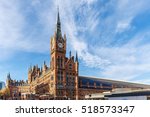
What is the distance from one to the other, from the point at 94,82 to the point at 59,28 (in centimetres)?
2706

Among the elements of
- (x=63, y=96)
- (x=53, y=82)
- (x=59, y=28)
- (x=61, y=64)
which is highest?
(x=59, y=28)

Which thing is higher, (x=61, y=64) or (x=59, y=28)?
(x=59, y=28)

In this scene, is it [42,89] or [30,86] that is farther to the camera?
[30,86]

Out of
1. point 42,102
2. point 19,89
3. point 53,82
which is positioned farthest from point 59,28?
point 42,102

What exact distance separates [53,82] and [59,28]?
22908 mm

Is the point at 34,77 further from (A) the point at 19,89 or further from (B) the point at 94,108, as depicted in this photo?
(B) the point at 94,108

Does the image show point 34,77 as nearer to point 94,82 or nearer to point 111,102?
point 94,82

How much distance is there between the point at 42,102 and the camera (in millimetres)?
11984

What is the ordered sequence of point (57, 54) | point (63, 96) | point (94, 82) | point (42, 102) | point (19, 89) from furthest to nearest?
point (19, 89), point (94, 82), point (57, 54), point (63, 96), point (42, 102)

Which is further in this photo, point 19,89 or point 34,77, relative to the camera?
point 19,89

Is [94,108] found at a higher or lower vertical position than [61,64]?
lower

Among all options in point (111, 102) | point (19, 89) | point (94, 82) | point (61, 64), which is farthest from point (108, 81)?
point (111, 102)

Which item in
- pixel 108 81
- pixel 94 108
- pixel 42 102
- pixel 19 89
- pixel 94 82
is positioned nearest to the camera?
pixel 94 108

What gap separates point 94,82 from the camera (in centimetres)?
9425
